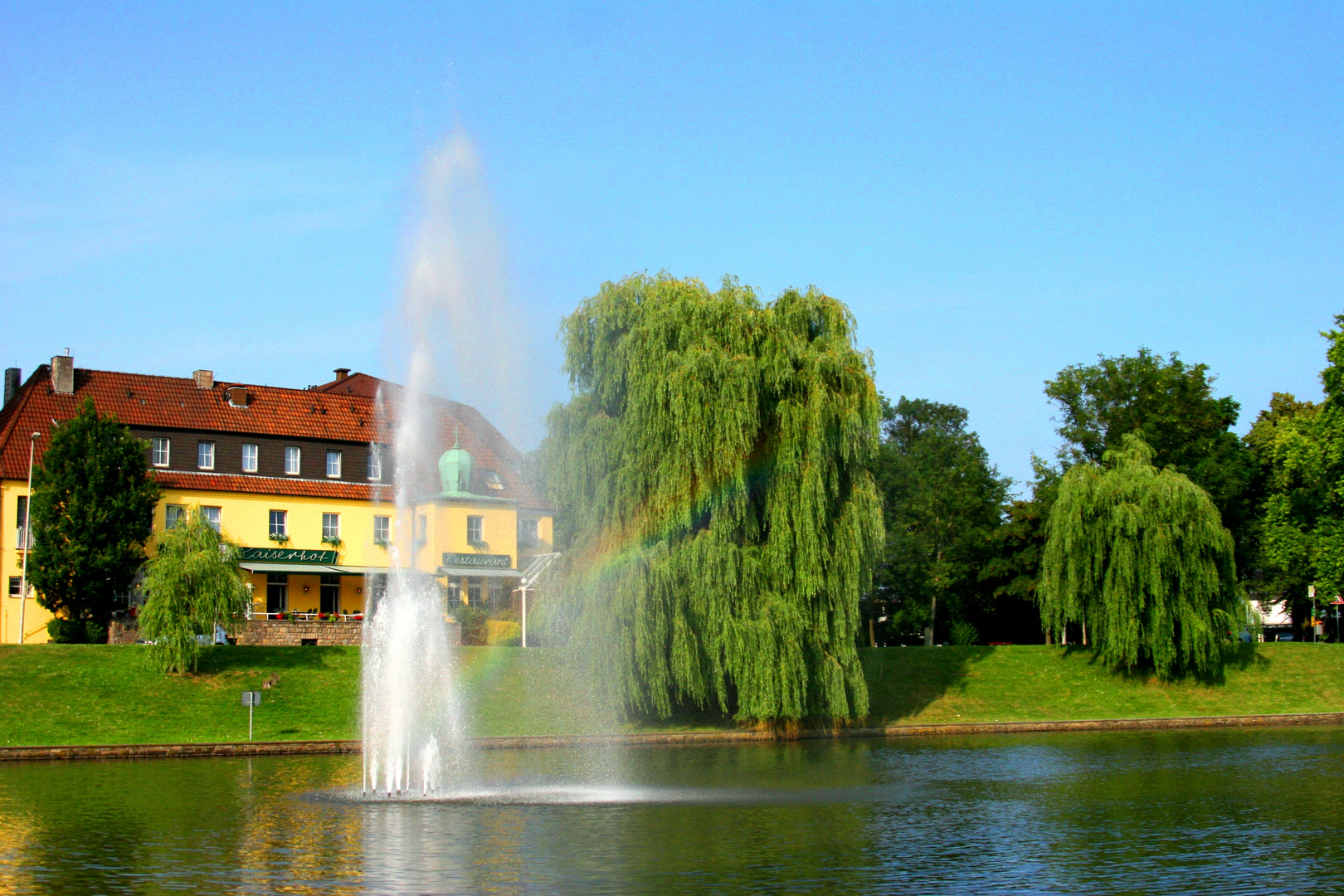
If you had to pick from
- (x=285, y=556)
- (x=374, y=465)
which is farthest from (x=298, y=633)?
(x=374, y=465)

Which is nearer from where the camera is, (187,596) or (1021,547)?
(187,596)

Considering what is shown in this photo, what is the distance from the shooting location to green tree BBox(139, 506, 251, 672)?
44781 mm

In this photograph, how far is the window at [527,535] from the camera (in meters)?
70.8

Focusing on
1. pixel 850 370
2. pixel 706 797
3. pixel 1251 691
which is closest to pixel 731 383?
pixel 850 370

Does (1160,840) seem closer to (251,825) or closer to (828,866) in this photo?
(828,866)

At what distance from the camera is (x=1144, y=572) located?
5322cm

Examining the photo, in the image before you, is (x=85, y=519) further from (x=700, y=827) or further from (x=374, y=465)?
(x=700, y=827)

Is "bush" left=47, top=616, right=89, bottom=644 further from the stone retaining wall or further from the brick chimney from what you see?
the brick chimney

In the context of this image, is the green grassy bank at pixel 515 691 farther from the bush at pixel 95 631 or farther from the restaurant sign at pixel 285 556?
the restaurant sign at pixel 285 556

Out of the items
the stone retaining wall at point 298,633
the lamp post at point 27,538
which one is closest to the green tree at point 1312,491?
the stone retaining wall at point 298,633

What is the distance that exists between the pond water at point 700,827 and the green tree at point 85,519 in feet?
63.5

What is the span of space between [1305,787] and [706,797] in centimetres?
1333

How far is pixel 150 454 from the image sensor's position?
6225cm

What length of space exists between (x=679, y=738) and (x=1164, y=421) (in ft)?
135
